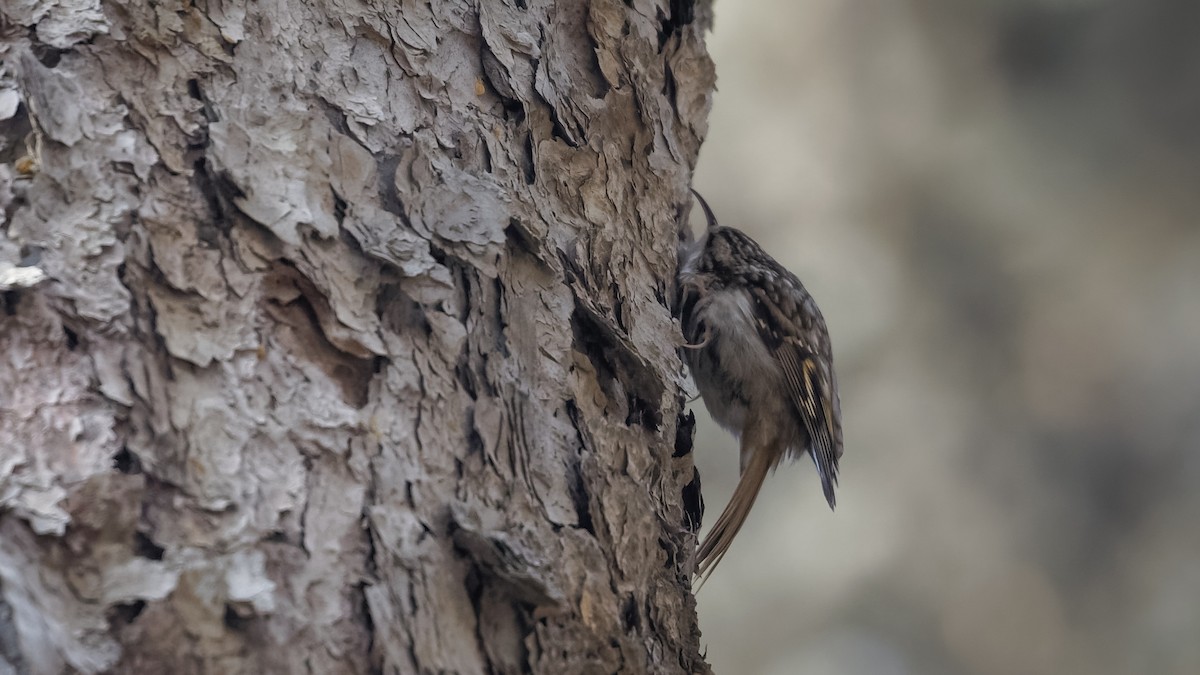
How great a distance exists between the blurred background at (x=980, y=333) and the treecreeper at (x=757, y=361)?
67 cm

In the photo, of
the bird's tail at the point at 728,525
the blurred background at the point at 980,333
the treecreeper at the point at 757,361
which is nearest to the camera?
the bird's tail at the point at 728,525

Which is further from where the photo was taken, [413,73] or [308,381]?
[413,73]

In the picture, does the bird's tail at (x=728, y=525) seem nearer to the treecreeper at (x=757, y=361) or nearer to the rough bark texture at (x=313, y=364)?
the treecreeper at (x=757, y=361)

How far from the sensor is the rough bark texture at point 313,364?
0.98 m

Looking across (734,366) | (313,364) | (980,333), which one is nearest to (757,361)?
(734,366)

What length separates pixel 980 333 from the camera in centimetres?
317

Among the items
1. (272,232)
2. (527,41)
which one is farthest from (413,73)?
(272,232)

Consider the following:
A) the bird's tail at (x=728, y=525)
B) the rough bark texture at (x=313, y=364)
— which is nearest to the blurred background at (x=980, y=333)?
the bird's tail at (x=728, y=525)

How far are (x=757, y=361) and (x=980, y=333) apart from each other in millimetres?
1073

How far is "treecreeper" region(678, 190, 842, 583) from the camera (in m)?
2.30

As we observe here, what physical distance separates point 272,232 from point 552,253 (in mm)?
364

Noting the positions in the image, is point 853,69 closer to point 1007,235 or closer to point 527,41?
point 1007,235

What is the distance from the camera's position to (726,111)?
3.30 metres

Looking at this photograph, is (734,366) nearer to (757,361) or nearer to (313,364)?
(757,361)
